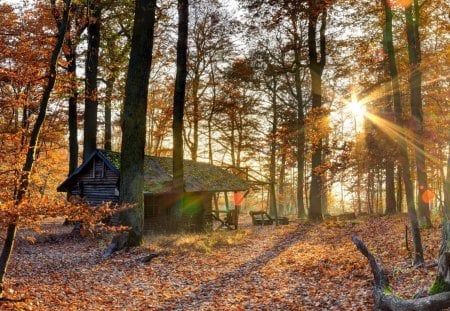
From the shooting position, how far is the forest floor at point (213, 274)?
29.2 feet

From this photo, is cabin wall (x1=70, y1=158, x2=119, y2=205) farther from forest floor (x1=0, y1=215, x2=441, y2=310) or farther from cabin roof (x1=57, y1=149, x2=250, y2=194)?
forest floor (x1=0, y1=215, x2=441, y2=310)

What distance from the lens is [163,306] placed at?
9.02 metres

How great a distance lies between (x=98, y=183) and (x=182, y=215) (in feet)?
17.5

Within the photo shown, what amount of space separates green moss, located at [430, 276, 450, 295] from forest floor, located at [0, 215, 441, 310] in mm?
1283

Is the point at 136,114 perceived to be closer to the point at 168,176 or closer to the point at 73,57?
the point at 168,176

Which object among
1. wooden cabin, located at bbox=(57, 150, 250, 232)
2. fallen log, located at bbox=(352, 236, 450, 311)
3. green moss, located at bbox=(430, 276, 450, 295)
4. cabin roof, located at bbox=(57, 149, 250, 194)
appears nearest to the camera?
fallen log, located at bbox=(352, 236, 450, 311)

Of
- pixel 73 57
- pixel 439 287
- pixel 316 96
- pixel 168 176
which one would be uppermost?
pixel 73 57

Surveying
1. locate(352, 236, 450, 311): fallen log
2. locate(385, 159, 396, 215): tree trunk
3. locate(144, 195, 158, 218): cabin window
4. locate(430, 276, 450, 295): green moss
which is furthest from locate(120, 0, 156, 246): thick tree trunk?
locate(385, 159, 396, 215): tree trunk

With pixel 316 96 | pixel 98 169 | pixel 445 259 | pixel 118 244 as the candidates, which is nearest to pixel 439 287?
pixel 445 259

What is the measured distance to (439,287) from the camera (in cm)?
684

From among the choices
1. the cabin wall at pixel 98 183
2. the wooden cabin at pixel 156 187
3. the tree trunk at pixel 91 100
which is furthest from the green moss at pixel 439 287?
the tree trunk at pixel 91 100

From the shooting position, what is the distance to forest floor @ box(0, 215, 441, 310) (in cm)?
889

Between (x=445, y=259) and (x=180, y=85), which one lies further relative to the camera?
(x=180, y=85)

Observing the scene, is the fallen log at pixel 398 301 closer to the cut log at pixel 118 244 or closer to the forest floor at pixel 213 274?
the forest floor at pixel 213 274
